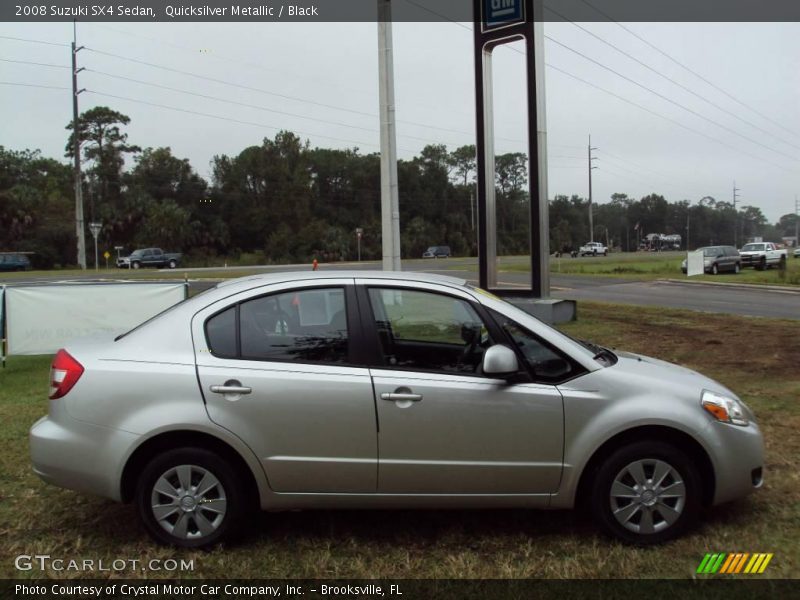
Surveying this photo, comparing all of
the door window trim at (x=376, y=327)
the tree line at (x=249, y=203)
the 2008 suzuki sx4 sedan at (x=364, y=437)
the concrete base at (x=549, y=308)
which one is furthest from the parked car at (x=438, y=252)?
the 2008 suzuki sx4 sedan at (x=364, y=437)

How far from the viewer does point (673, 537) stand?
3816 mm

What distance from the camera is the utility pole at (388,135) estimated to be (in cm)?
1315

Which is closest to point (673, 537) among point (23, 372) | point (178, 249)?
point (23, 372)

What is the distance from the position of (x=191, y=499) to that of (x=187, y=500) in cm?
2

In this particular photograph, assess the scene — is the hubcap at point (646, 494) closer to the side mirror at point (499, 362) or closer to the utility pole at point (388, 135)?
the side mirror at point (499, 362)

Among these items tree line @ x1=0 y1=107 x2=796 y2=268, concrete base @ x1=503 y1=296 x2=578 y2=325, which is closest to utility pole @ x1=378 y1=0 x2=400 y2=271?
concrete base @ x1=503 y1=296 x2=578 y2=325

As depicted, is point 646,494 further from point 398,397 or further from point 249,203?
point 249,203

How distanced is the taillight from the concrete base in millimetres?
9298

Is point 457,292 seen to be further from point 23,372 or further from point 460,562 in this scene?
point 23,372

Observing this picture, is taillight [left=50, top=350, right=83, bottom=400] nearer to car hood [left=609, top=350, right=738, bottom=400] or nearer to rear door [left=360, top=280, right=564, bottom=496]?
rear door [left=360, top=280, right=564, bottom=496]

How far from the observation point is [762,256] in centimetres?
3803

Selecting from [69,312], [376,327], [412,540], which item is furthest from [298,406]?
[69,312]

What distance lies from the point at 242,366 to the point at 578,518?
2261 millimetres

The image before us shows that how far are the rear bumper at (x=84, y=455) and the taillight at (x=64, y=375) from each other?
0.17 meters
